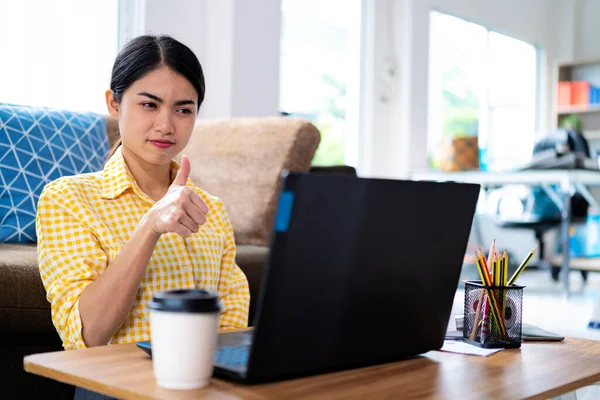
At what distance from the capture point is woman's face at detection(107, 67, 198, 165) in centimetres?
137

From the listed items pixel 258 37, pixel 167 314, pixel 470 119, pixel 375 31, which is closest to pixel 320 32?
pixel 375 31

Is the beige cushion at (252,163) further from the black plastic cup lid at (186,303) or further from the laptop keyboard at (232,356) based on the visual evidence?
the black plastic cup lid at (186,303)

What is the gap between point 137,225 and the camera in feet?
3.98

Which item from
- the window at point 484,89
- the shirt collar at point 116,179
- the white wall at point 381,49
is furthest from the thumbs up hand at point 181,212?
the window at point 484,89

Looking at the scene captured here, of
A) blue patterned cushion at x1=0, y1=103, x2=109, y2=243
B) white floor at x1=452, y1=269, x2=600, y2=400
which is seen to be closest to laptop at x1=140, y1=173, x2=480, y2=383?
blue patterned cushion at x1=0, y1=103, x2=109, y2=243

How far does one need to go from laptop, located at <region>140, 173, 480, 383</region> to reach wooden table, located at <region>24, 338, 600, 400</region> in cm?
2

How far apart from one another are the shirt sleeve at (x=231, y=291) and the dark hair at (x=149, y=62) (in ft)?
0.86

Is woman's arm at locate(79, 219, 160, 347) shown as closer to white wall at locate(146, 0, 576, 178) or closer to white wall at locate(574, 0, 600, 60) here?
white wall at locate(146, 0, 576, 178)

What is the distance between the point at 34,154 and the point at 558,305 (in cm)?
324

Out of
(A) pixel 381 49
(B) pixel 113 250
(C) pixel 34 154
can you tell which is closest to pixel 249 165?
(C) pixel 34 154

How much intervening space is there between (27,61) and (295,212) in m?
3.07

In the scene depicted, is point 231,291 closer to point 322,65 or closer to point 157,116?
point 157,116

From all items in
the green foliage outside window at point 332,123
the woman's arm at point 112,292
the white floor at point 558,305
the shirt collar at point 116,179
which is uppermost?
the green foliage outside window at point 332,123

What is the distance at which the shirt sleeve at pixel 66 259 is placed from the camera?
115 cm
